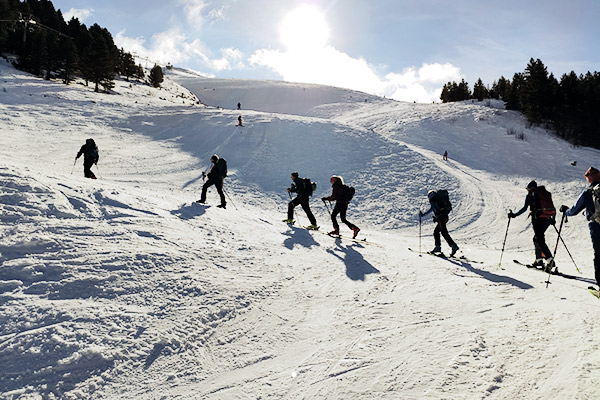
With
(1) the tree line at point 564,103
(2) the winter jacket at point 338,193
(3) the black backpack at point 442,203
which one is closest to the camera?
(3) the black backpack at point 442,203

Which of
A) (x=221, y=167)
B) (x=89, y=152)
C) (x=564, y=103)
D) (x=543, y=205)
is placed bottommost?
(x=89, y=152)

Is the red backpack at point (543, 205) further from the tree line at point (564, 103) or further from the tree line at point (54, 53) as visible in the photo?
the tree line at point (54, 53)

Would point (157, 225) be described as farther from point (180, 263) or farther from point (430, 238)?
point (430, 238)

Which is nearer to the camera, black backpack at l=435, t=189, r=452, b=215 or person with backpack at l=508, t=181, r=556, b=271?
person with backpack at l=508, t=181, r=556, b=271

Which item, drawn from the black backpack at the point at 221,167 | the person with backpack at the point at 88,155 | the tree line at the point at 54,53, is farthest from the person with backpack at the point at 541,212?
the tree line at the point at 54,53

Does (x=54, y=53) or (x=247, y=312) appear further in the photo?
(x=54, y=53)

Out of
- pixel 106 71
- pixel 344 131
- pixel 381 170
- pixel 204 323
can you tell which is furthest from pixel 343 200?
pixel 106 71

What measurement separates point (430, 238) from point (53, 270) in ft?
41.3

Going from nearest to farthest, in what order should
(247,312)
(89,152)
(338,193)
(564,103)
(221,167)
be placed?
(247,312) → (338,193) → (221,167) → (89,152) → (564,103)

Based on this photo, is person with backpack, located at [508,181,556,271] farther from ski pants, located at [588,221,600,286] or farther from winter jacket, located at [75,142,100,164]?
winter jacket, located at [75,142,100,164]

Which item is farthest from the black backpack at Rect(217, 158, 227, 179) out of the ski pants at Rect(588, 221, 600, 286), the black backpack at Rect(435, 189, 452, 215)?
the ski pants at Rect(588, 221, 600, 286)

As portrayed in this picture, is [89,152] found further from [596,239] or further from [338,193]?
[596,239]

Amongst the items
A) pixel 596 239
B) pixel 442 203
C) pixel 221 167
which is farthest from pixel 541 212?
pixel 221 167

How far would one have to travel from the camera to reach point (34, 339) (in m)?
3.31
